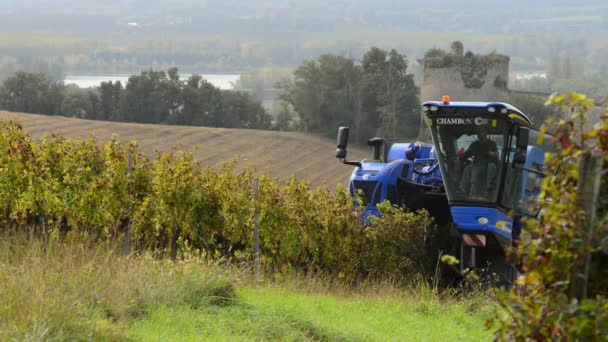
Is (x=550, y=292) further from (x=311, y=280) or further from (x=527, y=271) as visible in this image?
(x=311, y=280)

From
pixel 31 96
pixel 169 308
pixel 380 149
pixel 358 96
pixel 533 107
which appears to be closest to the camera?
pixel 169 308

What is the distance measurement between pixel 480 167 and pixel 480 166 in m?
0.01

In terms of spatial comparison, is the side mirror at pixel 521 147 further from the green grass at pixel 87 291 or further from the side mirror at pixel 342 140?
the green grass at pixel 87 291

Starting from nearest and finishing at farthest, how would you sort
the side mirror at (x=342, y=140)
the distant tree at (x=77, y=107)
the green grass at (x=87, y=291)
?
1. the green grass at (x=87, y=291)
2. the side mirror at (x=342, y=140)
3. the distant tree at (x=77, y=107)

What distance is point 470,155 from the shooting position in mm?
15180

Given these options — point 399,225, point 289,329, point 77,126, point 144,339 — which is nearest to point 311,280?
point 399,225

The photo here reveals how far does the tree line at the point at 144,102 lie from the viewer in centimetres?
7575

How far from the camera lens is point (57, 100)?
254 feet

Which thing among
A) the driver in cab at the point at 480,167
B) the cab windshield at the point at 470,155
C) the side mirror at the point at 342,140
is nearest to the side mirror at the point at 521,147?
the cab windshield at the point at 470,155

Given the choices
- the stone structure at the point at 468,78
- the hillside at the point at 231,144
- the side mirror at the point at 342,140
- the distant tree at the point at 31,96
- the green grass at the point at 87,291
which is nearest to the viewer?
the green grass at the point at 87,291

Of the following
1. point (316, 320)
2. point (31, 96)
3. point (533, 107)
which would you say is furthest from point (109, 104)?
point (316, 320)

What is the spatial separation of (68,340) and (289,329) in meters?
1.90

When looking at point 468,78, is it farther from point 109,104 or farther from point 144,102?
point 109,104

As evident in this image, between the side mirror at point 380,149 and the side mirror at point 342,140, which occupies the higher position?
the side mirror at point 342,140
